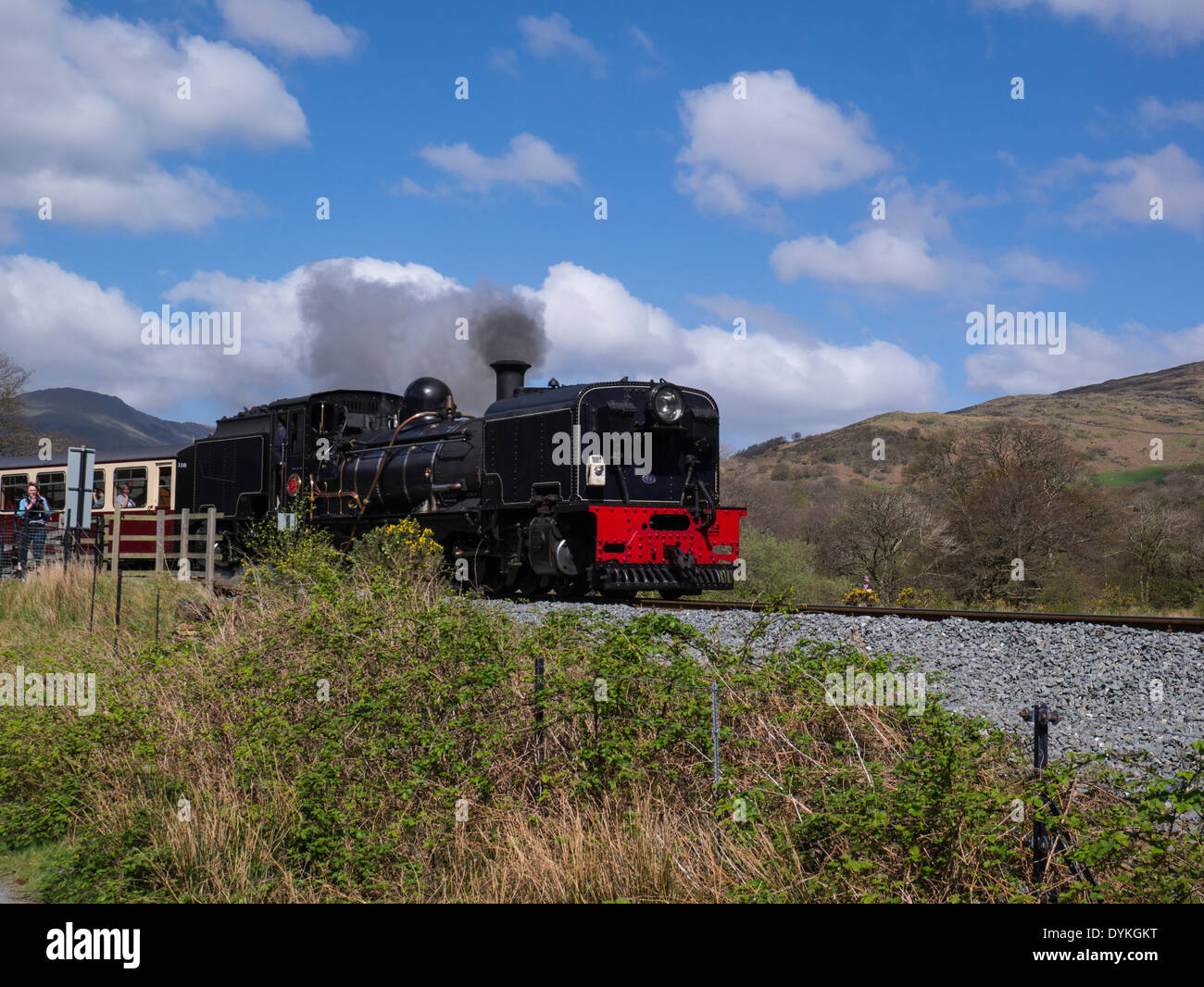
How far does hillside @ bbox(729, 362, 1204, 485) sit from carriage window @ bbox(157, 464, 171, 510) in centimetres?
5138

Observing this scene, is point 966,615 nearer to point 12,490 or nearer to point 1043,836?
point 1043,836

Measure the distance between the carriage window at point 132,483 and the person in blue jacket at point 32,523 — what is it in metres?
1.75

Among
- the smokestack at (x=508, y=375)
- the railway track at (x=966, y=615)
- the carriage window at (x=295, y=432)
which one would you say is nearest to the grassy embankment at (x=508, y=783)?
the railway track at (x=966, y=615)

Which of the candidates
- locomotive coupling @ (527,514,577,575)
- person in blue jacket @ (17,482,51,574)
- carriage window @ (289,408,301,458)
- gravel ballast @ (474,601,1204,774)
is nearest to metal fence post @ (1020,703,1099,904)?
gravel ballast @ (474,601,1204,774)

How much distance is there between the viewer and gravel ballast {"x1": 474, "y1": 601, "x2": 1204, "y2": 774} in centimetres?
700

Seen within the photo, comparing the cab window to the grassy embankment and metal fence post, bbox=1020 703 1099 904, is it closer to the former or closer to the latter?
the grassy embankment

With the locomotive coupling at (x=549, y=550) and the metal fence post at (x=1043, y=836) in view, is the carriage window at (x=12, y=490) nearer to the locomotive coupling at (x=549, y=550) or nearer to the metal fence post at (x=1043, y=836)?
the locomotive coupling at (x=549, y=550)

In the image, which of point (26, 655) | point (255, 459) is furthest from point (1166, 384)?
point (26, 655)

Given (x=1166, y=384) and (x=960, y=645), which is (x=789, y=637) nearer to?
(x=960, y=645)

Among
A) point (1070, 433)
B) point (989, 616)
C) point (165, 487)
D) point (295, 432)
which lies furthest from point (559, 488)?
point (1070, 433)

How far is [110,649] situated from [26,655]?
6.60 ft

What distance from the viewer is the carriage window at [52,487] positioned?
27.3 metres

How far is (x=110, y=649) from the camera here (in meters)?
9.44

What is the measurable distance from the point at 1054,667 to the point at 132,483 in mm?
23879
